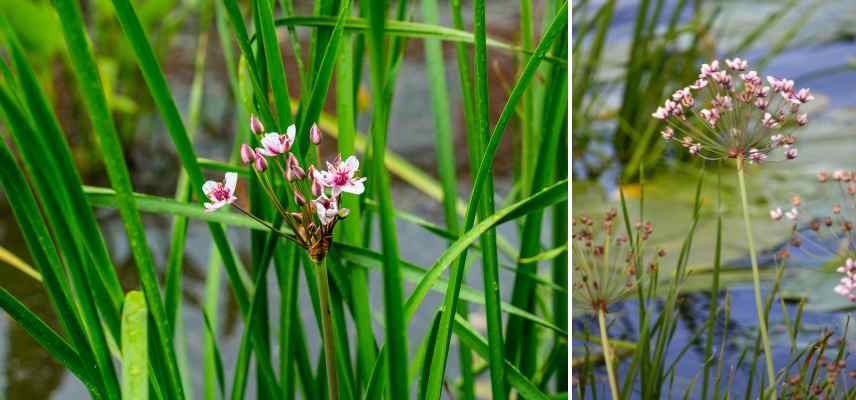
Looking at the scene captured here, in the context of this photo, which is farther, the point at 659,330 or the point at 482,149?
the point at 659,330

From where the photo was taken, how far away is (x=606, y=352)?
77 cm

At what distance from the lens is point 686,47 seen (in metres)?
0.93

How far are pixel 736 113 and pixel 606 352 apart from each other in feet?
0.69

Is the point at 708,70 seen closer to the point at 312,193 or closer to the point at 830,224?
the point at 830,224

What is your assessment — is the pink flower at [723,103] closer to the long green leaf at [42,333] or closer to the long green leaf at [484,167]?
the long green leaf at [484,167]

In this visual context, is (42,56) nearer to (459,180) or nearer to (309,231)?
(459,180)

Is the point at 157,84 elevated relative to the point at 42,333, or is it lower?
elevated

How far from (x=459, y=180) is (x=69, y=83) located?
85cm

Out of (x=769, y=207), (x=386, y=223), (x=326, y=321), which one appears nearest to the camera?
(x=386, y=223)

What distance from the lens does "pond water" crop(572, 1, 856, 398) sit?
0.72 metres

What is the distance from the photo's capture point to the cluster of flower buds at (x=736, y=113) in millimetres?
666

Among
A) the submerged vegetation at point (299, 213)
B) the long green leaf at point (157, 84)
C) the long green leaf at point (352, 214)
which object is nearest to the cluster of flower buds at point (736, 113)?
the submerged vegetation at point (299, 213)

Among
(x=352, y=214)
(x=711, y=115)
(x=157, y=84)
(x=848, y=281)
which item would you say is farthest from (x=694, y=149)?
(x=157, y=84)

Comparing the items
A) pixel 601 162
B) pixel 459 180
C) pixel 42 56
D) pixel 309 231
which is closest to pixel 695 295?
pixel 601 162
